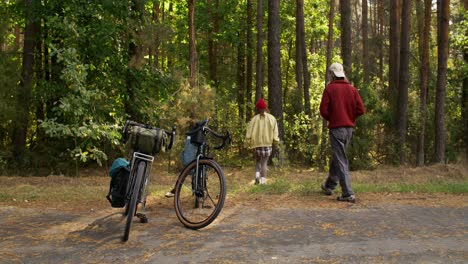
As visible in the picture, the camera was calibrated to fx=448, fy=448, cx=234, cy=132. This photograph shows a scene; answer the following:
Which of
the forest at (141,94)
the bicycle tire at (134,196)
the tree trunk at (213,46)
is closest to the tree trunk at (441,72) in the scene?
the forest at (141,94)

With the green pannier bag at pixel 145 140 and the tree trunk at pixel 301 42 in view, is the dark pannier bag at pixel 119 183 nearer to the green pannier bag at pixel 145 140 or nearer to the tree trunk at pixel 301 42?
the green pannier bag at pixel 145 140

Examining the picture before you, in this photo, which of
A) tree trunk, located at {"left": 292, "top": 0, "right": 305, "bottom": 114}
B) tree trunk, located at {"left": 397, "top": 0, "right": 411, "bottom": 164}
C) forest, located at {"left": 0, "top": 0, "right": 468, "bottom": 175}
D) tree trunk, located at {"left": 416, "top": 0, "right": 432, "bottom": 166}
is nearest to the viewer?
forest, located at {"left": 0, "top": 0, "right": 468, "bottom": 175}

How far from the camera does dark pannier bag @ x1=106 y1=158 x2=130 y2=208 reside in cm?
571

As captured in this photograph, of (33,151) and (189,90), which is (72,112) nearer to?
(189,90)

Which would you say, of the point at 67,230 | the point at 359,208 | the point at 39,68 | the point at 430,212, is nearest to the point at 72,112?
the point at 39,68

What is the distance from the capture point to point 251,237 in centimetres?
520

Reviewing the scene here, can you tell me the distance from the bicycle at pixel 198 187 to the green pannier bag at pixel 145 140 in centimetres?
57

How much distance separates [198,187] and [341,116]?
2849 millimetres

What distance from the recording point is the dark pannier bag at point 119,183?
5711 mm

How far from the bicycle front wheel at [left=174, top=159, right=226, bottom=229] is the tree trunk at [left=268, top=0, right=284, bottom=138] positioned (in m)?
11.3

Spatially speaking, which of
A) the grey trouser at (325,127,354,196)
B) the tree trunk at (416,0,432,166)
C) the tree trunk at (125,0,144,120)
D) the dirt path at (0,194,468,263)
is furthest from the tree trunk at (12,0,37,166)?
the tree trunk at (416,0,432,166)

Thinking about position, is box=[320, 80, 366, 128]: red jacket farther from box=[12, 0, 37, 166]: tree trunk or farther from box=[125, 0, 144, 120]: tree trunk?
box=[12, 0, 37, 166]: tree trunk

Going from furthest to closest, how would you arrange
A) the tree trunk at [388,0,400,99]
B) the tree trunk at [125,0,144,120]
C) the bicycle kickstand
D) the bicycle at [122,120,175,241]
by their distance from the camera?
the tree trunk at [388,0,400,99]
the tree trunk at [125,0,144,120]
the bicycle kickstand
the bicycle at [122,120,175,241]

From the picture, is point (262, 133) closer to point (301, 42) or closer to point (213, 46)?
point (301, 42)
